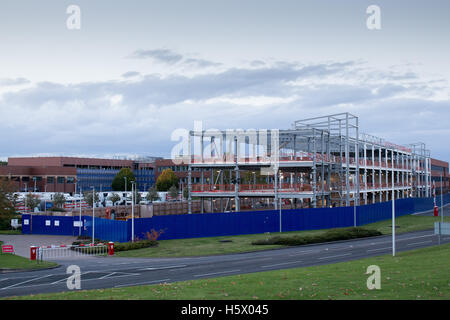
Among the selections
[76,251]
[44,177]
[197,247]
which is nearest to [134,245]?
[76,251]

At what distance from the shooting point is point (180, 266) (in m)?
27.2

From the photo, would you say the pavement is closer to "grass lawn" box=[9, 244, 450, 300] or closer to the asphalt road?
the asphalt road

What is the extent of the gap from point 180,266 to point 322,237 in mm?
16137

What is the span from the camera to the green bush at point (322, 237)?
36.9 m

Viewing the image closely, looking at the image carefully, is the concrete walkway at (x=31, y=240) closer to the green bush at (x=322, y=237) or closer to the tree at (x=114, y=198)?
the green bush at (x=322, y=237)

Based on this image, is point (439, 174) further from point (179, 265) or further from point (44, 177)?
point (179, 265)

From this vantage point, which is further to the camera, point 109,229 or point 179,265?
point 109,229

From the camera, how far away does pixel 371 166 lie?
74.6m

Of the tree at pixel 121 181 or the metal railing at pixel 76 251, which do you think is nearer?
the metal railing at pixel 76 251

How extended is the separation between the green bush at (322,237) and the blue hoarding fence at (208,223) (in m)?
7.59

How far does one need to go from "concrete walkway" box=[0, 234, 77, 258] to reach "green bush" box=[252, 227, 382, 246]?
19620 millimetres

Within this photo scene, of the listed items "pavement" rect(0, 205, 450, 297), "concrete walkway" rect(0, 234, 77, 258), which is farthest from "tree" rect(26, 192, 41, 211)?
"pavement" rect(0, 205, 450, 297)

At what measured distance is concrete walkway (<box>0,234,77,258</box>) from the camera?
4128 centimetres

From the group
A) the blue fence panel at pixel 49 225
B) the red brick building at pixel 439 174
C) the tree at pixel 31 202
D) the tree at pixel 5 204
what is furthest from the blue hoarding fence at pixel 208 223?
the red brick building at pixel 439 174
